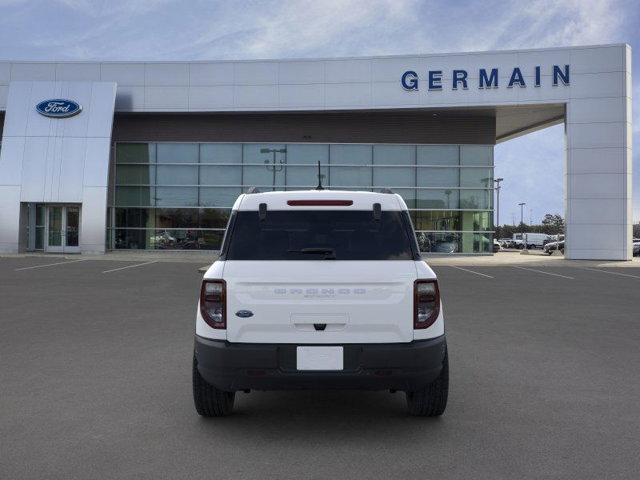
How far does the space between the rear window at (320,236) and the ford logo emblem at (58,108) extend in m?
27.1

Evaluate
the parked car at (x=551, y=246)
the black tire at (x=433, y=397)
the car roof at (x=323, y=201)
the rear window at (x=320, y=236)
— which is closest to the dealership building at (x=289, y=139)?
the parked car at (x=551, y=246)

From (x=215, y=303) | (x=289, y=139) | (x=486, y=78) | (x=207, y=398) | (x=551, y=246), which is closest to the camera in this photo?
A: (x=215, y=303)

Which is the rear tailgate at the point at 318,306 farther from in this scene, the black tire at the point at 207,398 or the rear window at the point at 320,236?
the black tire at the point at 207,398

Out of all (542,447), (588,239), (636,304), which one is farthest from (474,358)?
(588,239)

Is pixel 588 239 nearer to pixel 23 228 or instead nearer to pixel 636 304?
pixel 636 304

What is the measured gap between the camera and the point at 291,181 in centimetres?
2980

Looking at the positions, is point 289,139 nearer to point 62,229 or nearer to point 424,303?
point 62,229

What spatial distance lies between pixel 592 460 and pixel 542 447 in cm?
33

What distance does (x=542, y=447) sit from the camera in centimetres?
390

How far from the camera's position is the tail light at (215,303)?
12.9ft

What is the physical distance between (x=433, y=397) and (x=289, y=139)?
1036 inches

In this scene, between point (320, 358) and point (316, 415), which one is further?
point (316, 415)

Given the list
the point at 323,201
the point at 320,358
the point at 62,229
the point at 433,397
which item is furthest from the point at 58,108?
the point at 433,397

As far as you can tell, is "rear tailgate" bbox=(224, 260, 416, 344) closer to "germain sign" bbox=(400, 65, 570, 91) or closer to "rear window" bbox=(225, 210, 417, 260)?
"rear window" bbox=(225, 210, 417, 260)
